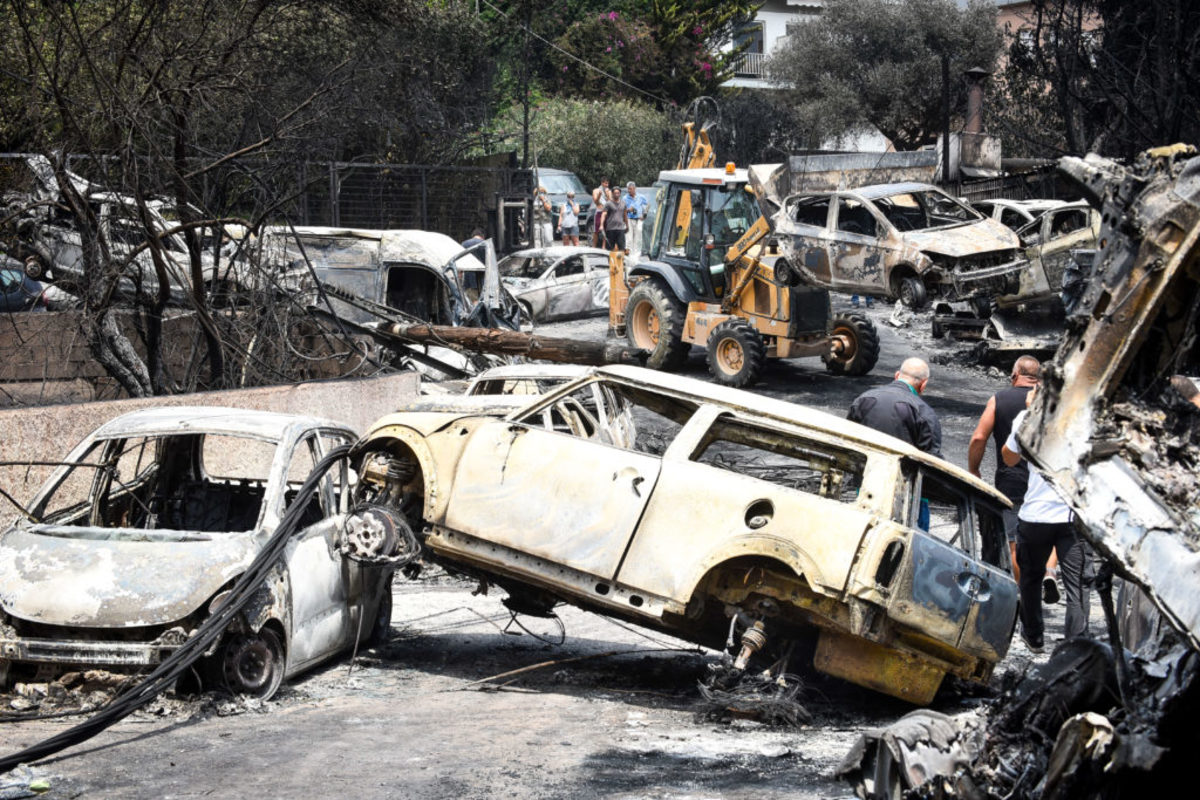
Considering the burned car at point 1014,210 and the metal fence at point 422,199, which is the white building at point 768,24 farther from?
the burned car at point 1014,210

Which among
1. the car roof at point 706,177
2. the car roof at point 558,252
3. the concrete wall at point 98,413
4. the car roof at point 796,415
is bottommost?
the concrete wall at point 98,413

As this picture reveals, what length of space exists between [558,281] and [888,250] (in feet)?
28.0

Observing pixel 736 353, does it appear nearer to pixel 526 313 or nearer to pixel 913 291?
pixel 913 291

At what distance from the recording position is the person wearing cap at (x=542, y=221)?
30.9 metres

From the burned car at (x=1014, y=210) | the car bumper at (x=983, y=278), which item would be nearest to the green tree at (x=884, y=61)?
the burned car at (x=1014, y=210)

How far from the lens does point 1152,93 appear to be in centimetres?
1653

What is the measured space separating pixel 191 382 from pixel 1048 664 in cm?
1056

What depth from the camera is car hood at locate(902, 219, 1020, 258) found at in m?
17.8

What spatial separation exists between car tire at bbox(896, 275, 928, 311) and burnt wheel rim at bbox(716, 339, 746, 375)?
2200 millimetres

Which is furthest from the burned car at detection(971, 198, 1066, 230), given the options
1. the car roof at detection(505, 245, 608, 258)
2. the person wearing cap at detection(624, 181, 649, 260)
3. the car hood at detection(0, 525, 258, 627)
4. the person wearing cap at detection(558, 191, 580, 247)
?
the car hood at detection(0, 525, 258, 627)

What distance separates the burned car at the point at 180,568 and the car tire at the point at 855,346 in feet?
35.5

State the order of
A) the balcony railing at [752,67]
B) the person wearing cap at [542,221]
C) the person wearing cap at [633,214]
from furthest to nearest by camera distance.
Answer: the balcony railing at [752,67], the person wearing cap at [633,214], the person wearing cap at [542,221]

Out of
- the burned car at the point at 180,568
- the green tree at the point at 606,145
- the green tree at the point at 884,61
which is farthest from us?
the green tree at the point at 884,61

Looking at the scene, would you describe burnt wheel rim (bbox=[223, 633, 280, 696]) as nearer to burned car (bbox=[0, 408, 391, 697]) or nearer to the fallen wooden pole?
burned car (bbox=[0, 408, 391, 697])
